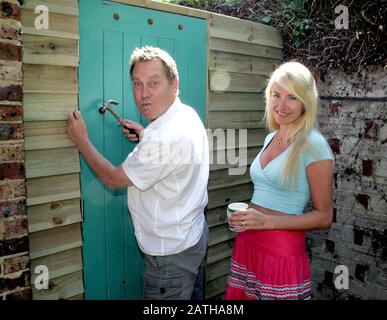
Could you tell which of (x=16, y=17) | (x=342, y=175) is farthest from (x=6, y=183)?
(x=342, y=175)

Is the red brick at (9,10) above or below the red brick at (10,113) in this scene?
above

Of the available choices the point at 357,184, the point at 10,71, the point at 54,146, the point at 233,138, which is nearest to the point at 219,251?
the point at 233,138

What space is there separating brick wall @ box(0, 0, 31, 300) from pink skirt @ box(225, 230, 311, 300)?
4.29 ft

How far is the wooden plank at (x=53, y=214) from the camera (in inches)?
93.7

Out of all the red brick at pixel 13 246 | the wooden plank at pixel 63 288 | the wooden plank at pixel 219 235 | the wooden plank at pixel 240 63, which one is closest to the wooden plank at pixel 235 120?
the wooden plank at pixel 240 63

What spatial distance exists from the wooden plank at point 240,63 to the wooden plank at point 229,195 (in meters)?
1.08

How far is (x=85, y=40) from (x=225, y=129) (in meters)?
1.54

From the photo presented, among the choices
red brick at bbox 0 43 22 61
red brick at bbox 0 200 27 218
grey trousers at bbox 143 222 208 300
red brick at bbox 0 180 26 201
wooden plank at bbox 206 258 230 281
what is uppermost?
red brick at bbox 0 43 22 61

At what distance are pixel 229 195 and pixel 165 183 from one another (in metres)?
1.52

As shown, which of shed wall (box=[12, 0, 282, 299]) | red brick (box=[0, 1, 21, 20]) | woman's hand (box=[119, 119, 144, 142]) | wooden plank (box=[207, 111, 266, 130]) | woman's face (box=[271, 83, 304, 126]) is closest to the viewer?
red brick (box=[0, 1, 21, 20])

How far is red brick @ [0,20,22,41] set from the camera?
5.87 ft

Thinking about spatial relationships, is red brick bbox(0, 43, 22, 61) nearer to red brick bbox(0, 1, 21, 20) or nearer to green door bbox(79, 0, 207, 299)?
red brick bbox(0, 1, 21, 20)

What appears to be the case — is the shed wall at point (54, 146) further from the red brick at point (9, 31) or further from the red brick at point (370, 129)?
the red brick at point (370, 129)

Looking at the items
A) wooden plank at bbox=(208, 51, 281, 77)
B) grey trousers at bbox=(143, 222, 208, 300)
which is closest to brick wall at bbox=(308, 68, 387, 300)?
wooden plank at bbox=(208, 51, 281, 77)
